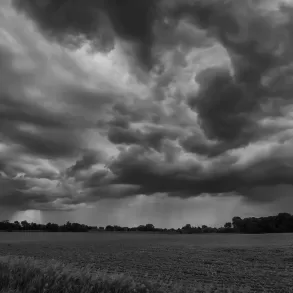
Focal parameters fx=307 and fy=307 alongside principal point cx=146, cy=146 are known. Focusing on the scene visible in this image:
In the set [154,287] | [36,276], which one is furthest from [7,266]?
[154,287]

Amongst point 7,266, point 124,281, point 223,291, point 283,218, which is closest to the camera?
point 124,281

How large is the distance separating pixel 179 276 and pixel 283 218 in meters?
191

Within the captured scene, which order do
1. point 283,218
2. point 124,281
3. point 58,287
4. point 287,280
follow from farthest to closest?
point 283,218
point 287,280
point 124,281
point 58,287

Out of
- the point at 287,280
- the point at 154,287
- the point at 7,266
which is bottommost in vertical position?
the point at 287,280

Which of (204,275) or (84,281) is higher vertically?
(84,281)

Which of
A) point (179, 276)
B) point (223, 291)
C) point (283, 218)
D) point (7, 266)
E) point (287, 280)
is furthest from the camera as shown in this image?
point (283, 218)

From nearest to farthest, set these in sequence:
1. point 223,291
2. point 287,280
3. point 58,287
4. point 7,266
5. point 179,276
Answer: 1. point 58,287
2. point 7,266
3. point 223,291
4. point 287,280
5. point 179,276

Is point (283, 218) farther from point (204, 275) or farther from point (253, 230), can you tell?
point (204, 275)

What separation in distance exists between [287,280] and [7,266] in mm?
22613

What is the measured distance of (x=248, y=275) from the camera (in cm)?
2808

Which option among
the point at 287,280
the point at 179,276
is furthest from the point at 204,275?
the point at 287,280

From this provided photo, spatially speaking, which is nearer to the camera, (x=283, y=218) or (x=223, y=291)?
(x=223, y=291)

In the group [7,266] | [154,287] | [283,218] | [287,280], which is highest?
[283,218]

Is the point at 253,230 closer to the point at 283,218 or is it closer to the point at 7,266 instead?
the point at 283,218
